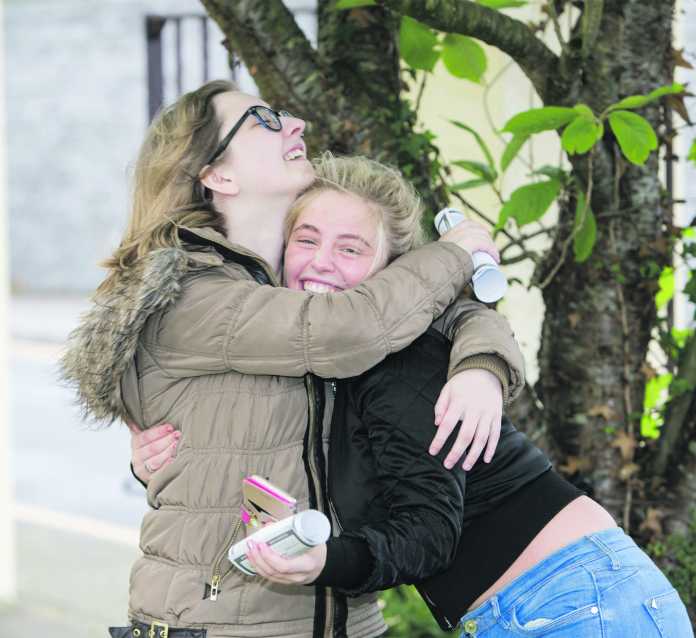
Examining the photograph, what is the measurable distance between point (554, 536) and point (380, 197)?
70 centimetres

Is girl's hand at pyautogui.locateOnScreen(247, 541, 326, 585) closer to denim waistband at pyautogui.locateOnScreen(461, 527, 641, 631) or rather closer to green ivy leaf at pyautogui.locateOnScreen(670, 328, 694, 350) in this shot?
denim waistband at pyautogui.locateOnScreen(461, 527, 641, 631)

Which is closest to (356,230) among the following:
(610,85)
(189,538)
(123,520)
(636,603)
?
(189,538)

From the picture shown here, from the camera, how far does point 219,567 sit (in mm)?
1756

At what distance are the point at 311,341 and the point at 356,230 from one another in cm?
30

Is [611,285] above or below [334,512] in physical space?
above

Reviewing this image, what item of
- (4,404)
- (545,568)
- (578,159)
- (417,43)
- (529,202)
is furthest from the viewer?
(4,404)

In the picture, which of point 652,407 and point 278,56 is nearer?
point 278,56

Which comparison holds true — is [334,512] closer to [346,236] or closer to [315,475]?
[315,475]

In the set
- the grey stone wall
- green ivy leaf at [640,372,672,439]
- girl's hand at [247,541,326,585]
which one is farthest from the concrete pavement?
the grey stone wall

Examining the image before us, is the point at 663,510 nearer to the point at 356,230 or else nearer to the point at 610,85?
the point at 610,85

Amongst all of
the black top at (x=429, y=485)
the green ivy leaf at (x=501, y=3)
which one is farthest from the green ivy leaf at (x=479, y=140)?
the black top at (x=429, y=485)

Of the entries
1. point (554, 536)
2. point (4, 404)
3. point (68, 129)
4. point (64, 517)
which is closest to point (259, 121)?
point (554, 536)

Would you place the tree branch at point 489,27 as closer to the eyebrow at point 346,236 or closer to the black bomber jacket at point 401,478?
the eyebrow at point 346,236

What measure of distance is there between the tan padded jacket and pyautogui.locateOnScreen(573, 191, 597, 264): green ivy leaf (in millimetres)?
690
